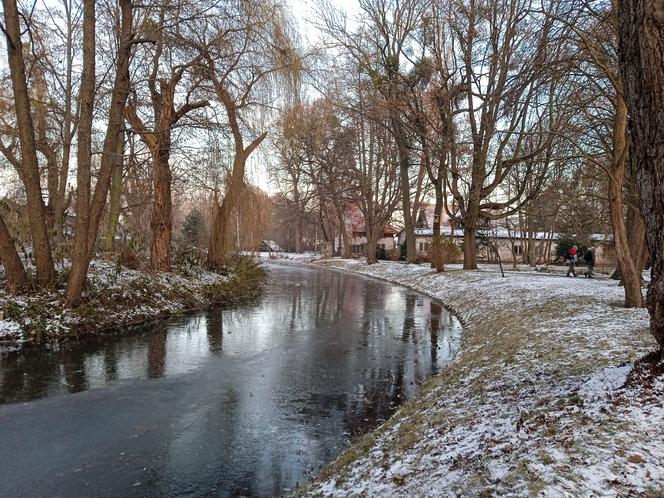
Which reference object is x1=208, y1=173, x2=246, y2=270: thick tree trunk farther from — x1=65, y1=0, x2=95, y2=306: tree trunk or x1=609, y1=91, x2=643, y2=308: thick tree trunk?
x1=609, y1=91, x2=643, y2=308: thick tree trunk

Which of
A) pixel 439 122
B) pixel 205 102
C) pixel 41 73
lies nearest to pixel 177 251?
pixel 205 102

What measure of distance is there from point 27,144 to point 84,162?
141 centimetres

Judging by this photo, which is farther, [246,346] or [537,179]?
[537,179]

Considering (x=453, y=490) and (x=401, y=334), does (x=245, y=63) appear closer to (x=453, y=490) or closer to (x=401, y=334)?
(x=401, y=334)

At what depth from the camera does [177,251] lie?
→ 59.0 feet

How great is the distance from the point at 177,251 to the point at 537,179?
51.5 ft

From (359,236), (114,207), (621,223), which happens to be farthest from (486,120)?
(359,236)

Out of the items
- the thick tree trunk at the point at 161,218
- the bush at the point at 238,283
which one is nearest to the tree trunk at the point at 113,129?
the thick tree trunk at the point at 161,218

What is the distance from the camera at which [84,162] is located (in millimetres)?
10602

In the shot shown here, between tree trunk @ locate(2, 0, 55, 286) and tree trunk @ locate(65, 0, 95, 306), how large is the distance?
3.17ft

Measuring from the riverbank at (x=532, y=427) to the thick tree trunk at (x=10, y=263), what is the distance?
9.76 metres

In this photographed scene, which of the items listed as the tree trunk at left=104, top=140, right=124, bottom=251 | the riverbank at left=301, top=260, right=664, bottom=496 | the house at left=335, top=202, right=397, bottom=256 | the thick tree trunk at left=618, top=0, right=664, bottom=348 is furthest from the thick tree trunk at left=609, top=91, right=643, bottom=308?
the house at left=335, top=202, right=397, bottom=256

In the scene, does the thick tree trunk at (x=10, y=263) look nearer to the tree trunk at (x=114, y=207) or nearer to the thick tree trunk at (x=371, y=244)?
the tree trunk at (x=114, y=207)

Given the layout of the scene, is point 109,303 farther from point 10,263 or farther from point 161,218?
point 161,218
